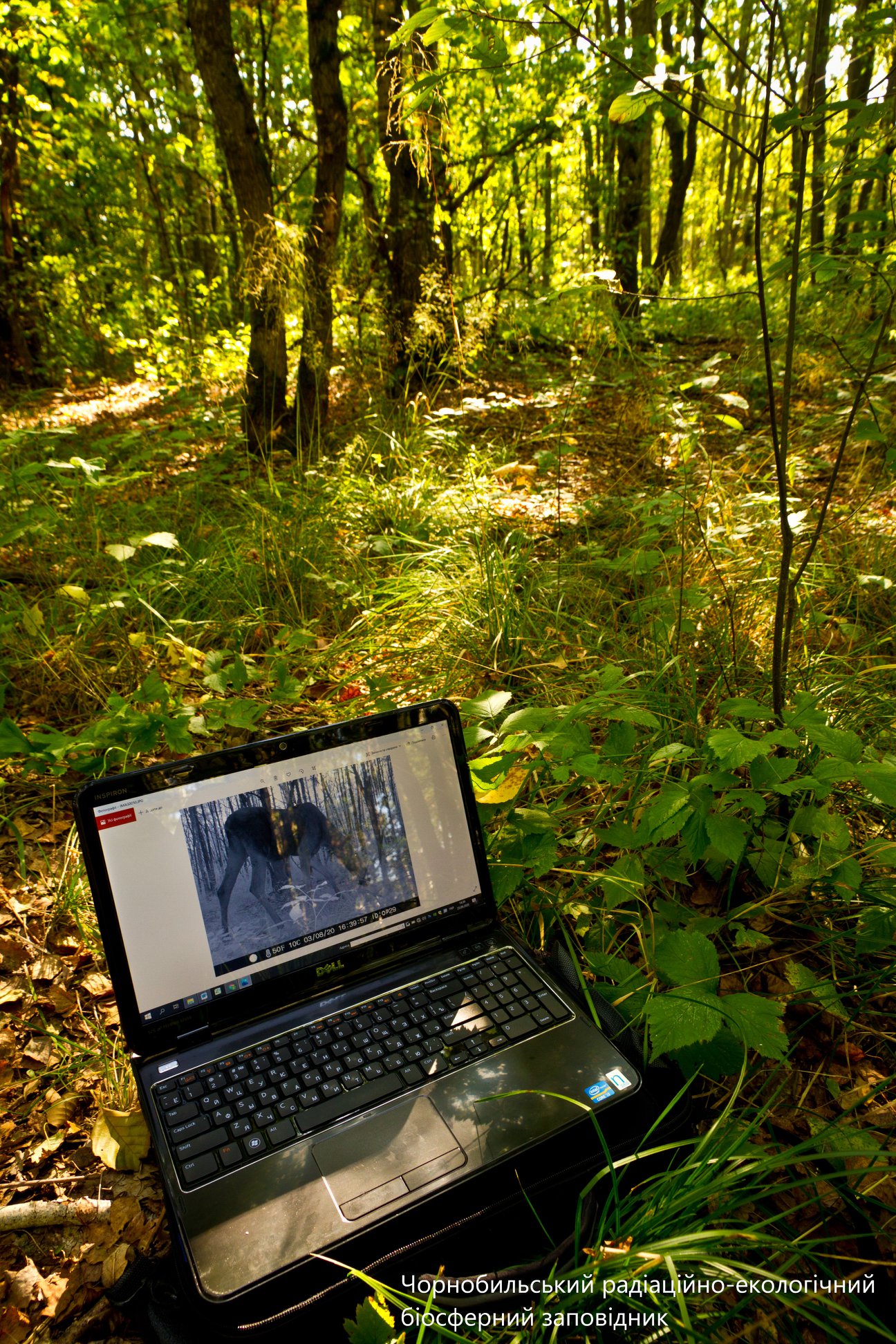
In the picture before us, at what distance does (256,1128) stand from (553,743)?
30.4 inches

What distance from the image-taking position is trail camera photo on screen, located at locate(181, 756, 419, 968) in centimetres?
108

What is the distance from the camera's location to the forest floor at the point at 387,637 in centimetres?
115

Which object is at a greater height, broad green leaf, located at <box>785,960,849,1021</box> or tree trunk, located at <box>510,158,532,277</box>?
tree trunk, located at <box>510,158,532,277</box>

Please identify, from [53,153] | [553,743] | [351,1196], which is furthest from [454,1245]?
[53,153]

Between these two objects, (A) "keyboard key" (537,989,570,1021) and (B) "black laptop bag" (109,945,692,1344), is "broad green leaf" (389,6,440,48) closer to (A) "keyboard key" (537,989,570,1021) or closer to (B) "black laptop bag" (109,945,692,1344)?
(A) "keyboard key" (537,989,570,1021)

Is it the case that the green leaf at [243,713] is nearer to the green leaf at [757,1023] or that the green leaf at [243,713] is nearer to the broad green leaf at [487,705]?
the broad green leaf at [487,705]

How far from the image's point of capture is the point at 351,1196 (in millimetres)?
882

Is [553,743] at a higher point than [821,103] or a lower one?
lower

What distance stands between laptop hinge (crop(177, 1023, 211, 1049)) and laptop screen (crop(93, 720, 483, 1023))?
38 millimetres

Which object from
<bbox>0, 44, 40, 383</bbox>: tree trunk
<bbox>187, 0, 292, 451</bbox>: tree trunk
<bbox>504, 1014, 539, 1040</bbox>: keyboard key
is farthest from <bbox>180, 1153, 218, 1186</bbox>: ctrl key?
<bbox>0, 44, 40, 383</bbox>: tree trunk

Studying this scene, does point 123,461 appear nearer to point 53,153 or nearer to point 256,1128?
point 256,1128

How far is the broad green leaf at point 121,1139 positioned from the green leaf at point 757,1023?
98 centimetres

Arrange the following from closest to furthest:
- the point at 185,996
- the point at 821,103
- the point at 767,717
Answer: the point at 185,996
the point at 767,717
the point at 821,103

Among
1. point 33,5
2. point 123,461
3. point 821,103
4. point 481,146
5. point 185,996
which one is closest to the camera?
point 185,996
